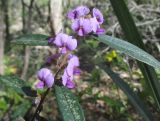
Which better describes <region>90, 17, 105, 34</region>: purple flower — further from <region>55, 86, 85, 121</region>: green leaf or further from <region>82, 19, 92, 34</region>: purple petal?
<region>55, 86, 85, 121</region>: green leaf

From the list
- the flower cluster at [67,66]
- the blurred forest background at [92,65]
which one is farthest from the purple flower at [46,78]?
the blurred forest background at [92,65]

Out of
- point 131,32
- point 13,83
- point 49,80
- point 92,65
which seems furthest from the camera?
point 92,65

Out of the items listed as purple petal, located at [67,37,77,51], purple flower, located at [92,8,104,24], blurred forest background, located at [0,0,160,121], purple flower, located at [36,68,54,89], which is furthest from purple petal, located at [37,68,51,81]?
blurred forest background, located at [0,0,160,121]

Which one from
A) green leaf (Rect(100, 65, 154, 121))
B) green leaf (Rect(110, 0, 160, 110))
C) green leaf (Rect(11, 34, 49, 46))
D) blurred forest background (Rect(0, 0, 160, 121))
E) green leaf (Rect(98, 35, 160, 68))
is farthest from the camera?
blurred forest background (Rect(0, 0, 160, 121))

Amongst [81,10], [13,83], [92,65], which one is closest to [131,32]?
[81,10]

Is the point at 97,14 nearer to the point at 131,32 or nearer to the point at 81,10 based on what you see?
the point at 81,10

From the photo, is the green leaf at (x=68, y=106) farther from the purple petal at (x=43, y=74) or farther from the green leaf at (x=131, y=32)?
the green leaf at (x=131, y=32)
